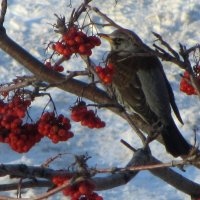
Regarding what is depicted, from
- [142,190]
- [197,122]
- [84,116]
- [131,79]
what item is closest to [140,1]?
[197,122]

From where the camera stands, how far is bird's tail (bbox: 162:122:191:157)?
3205 mm

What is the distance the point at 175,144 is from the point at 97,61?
3107 millimetres

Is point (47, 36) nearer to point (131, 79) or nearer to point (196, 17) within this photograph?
point (196, 17)

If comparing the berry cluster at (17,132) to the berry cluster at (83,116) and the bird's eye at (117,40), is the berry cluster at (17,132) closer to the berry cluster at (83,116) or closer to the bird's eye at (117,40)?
the berry cluster at (83,116)

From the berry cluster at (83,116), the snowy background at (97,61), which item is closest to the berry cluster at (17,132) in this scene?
the berry cluster at (83,116)

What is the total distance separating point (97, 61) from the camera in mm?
6242

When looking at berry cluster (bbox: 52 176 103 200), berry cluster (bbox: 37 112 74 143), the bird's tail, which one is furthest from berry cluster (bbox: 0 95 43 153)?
the bird's tail

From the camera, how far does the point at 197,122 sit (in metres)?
5.39

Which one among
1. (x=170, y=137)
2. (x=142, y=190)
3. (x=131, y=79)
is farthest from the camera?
(x=142, y=190)

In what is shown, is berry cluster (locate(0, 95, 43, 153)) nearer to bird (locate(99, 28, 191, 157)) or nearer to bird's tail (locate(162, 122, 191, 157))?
bird's tail (locate(162, 122, 191, 157))

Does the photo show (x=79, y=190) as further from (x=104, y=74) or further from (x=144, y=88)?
(x=144, y=88)

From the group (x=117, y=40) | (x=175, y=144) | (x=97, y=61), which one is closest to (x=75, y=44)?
(x=175, y=144)

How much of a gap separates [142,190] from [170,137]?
1527mm

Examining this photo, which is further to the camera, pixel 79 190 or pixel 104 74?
pixel 104 74
